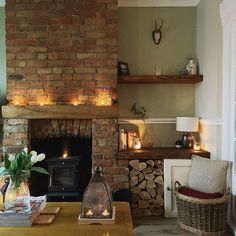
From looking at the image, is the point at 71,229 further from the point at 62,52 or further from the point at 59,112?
the point at 62,52

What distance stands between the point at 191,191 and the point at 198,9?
2650mm

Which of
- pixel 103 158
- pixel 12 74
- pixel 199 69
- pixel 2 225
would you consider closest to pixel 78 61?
pixel 12 74

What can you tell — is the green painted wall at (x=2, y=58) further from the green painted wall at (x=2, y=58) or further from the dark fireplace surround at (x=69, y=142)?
the dark fireplace surround at (x=69, y=142)

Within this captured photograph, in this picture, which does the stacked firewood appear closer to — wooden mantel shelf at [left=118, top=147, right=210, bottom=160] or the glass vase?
wooden mantel shelf at [left=118, top=147, right=210, bottom=160]

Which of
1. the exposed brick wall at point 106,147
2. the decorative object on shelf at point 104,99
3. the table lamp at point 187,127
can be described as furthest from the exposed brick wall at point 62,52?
the table lamp at point 187,127

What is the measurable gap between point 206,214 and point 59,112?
215cm

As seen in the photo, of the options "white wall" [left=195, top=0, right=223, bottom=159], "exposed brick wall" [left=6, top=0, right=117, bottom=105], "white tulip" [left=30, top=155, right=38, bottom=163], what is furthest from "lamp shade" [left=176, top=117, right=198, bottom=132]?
"white tulip" [left=30, top=155, right=38, bottom=163]

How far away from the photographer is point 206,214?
317cm

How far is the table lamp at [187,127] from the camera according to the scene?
4.11m

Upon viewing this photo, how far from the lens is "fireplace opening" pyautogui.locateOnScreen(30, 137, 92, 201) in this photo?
4.04m

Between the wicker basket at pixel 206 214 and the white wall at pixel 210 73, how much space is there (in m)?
0.70

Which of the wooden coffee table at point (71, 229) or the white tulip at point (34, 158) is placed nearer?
the wooden coffee table at point (71, 229)

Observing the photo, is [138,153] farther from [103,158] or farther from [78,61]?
[78,61]

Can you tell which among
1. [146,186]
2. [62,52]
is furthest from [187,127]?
[62,52]
